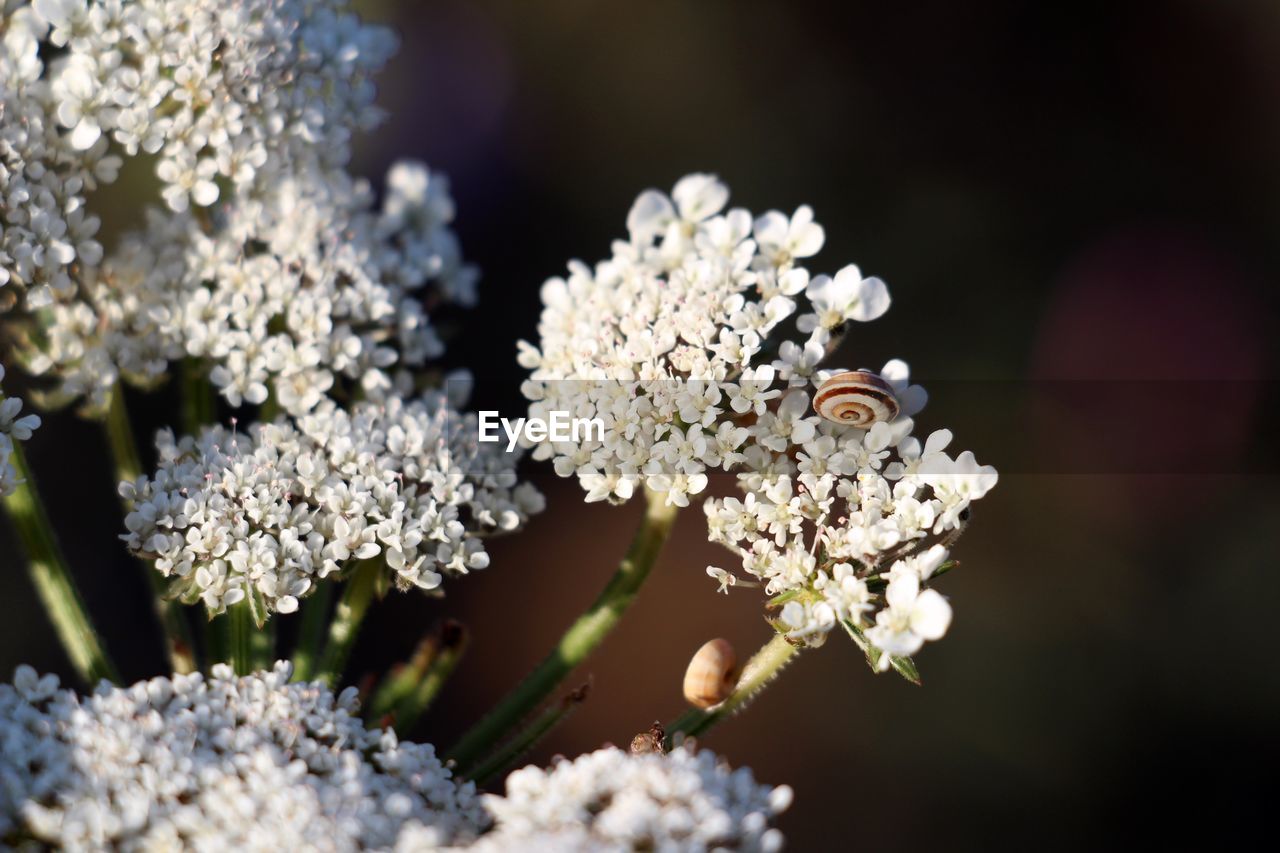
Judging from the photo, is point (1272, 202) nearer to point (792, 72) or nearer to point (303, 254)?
point (792, 72)

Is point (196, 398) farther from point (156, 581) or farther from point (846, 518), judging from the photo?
point (846, 518)

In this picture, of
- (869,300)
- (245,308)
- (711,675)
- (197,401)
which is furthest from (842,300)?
(197,401)

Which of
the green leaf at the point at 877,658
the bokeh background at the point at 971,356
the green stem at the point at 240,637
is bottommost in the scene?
the green stem at the point at 240,637

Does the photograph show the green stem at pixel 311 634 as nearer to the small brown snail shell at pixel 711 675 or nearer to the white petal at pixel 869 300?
the small brown snail shell at pixel 711 675

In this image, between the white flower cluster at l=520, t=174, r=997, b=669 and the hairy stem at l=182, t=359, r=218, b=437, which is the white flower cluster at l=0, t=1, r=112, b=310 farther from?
the white flower cluster at l=520, t=174, r=997, b=669

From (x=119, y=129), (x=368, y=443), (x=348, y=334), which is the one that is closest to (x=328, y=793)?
(x=368, y=443)

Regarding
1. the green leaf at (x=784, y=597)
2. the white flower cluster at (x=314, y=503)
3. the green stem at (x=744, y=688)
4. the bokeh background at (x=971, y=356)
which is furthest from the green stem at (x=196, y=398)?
the bokeh background at (x=971, y=356)
